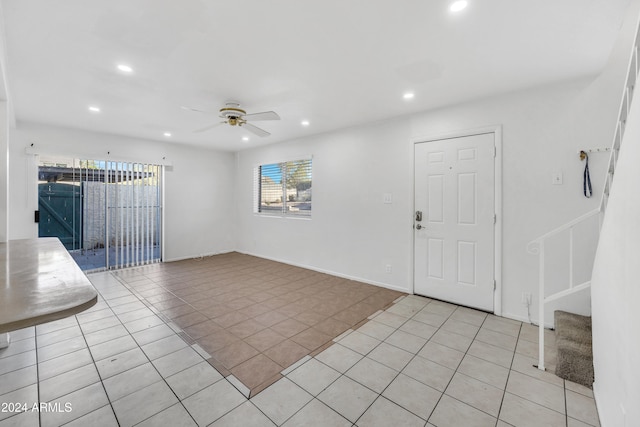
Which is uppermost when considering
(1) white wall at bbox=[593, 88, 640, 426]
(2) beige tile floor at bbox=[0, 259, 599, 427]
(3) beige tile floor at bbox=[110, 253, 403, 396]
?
(1) white wall at bbox=[593, 88, 640, 426]

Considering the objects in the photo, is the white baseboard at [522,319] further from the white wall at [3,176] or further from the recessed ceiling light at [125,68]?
the white wall at [3,176]

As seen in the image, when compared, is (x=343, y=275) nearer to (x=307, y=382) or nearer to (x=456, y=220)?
(x=456, y=220)

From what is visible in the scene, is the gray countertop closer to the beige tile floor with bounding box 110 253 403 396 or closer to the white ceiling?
Answer: the beige tile floor with bounding box 110 253 403 396

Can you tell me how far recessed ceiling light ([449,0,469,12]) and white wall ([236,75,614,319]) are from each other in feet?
5.63

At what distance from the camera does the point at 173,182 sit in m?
5.60

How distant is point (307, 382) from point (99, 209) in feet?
15.9

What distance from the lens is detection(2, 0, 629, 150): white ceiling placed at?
5.67 feet

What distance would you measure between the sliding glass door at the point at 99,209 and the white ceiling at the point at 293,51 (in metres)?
1.32

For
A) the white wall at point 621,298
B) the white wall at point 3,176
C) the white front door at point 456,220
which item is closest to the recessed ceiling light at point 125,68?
the white wall at point 3,176

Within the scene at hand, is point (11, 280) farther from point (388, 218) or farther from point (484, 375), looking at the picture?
point (388, 218)

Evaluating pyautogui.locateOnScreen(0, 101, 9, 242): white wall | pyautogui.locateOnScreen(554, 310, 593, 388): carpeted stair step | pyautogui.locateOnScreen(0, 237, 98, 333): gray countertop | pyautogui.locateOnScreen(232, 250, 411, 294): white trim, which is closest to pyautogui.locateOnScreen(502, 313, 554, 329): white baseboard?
pyautogui.locateOnScreen(554, 310, 593, 388): carpeted stair step

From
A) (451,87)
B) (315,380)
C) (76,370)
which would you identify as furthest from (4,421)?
(451,87)

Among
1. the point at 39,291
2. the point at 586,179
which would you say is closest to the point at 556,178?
the point at 586,179

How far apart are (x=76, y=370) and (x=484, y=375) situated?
120 inches
